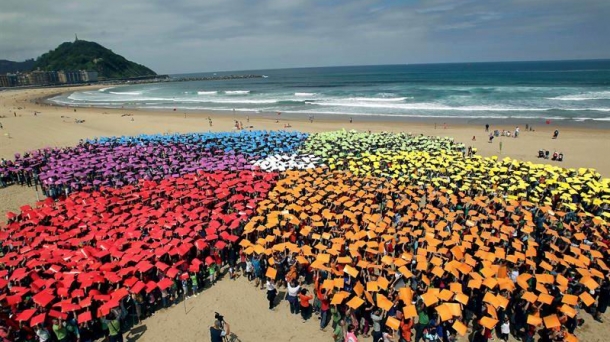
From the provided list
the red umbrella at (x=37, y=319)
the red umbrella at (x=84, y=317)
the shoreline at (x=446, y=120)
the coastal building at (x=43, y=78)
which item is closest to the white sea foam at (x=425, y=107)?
the shoreline at (x=446, y=120)

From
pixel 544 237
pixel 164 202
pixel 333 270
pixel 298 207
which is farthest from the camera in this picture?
pixel 164 202

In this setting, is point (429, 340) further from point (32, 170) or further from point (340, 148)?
point (32, 170)

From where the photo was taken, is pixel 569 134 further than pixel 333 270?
Yes

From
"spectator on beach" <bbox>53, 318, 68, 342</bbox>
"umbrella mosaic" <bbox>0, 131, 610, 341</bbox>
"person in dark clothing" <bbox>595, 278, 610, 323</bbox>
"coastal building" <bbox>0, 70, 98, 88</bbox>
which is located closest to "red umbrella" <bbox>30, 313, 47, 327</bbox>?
"umbrella mosaic" <bbox>0, 131, 610, 341</bbox>

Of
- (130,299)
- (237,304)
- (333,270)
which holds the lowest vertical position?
(237,304)

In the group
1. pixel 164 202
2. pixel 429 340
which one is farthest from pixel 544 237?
pixel 164 202

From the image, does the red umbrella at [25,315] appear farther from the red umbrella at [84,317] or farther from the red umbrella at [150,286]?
the red umbrella at [150,286]

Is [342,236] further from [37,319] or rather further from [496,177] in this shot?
[496,177]
